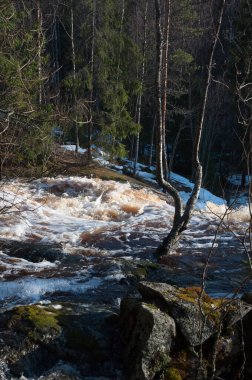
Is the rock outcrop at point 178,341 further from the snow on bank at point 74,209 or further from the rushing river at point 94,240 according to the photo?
the snow on bank at point 74,209

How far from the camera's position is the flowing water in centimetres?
757

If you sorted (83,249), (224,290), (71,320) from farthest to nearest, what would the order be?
(83,249) → (224,290) → (71,320)

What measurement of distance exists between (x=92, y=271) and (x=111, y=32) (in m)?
15.6

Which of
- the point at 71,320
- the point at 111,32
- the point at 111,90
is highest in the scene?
the point at 111,32

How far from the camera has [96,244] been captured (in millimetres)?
11188

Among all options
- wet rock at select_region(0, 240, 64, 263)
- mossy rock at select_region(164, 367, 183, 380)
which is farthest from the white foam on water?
mossy rock at select_region(164, 367, 183, 380)

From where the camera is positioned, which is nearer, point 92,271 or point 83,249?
point 92,271

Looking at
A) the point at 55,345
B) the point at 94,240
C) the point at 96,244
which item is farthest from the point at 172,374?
the point at 94,240

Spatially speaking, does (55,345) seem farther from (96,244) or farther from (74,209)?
(74,209)

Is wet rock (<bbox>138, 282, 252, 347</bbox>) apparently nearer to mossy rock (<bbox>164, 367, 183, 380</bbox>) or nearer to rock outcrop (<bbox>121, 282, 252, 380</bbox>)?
rock outcrop (<bbox>121, 282, 252, 380</bbox>)

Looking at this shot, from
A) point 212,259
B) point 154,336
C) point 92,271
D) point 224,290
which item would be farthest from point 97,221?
point 154,336

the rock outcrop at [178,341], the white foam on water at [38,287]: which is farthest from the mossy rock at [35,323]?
the white foam on water at [38,287]

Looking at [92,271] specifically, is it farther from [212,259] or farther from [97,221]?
[97,221]

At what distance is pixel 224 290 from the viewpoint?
821cm
